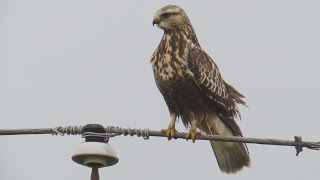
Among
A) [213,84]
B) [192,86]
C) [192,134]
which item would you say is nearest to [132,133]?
[192,134]

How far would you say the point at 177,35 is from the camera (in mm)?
10086

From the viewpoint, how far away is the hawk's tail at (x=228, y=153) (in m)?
10.1

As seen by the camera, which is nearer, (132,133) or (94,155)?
(94,155)

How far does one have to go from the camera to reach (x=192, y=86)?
9742 mm

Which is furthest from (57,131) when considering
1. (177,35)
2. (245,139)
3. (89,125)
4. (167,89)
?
(177,35)

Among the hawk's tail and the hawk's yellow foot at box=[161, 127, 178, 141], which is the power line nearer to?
the hawk's yellow foot at box=[161, 127, 178, 141]

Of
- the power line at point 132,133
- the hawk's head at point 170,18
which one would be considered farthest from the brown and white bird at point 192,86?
the power line at point 132,133

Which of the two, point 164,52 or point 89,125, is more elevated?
point 164,52

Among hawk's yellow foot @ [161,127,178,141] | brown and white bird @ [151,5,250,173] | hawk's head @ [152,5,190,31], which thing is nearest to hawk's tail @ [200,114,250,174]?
brown and white bird @ [151,5,250,173]

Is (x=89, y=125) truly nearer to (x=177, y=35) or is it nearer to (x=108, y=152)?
(x=108, y=152)

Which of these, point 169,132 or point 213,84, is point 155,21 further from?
point 169,132

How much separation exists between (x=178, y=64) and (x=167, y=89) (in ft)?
1.15

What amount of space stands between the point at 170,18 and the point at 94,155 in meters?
4.02

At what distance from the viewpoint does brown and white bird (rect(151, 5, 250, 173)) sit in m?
9.66
